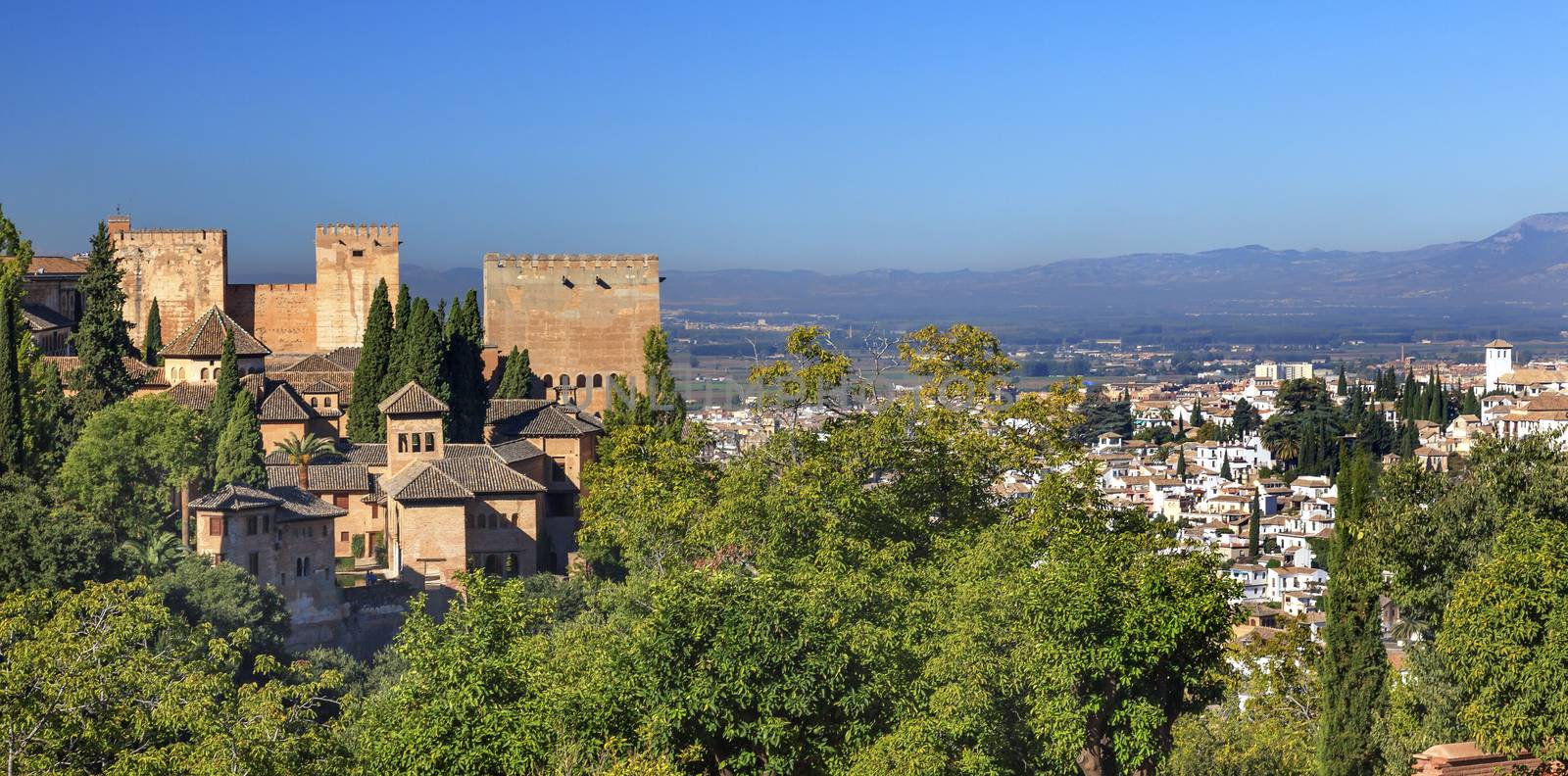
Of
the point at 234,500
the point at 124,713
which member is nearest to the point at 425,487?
the point at 234,500

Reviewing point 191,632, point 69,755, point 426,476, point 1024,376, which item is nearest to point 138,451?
point 426,476

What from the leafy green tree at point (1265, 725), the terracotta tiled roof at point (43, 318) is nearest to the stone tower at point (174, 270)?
the terracotta tiled roof at point (43, 318)

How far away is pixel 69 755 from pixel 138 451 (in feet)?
69.8

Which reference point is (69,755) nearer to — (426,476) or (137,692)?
(137,692)

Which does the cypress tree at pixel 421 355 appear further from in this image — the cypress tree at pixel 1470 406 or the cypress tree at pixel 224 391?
the cypress tree at pixel 1470 406

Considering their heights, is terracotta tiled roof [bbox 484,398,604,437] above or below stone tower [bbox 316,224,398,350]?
below

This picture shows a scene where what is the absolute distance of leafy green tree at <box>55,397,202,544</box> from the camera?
38250 mm

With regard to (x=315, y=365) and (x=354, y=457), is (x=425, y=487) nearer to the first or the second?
(x=354, y=457)

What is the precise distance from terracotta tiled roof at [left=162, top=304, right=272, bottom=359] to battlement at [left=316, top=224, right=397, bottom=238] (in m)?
14.3

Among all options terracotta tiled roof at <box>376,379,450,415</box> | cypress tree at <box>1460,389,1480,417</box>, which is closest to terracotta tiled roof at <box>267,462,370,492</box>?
terracotta tiled roof at <box>376,379,450,415</box>

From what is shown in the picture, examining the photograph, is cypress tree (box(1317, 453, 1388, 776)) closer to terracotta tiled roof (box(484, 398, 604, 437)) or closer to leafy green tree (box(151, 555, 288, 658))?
leafy green tree (box(151, 555, 288, 658))

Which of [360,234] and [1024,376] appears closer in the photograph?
[360,234]

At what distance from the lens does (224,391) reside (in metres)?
45.4

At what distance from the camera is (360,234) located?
64.2 meters
